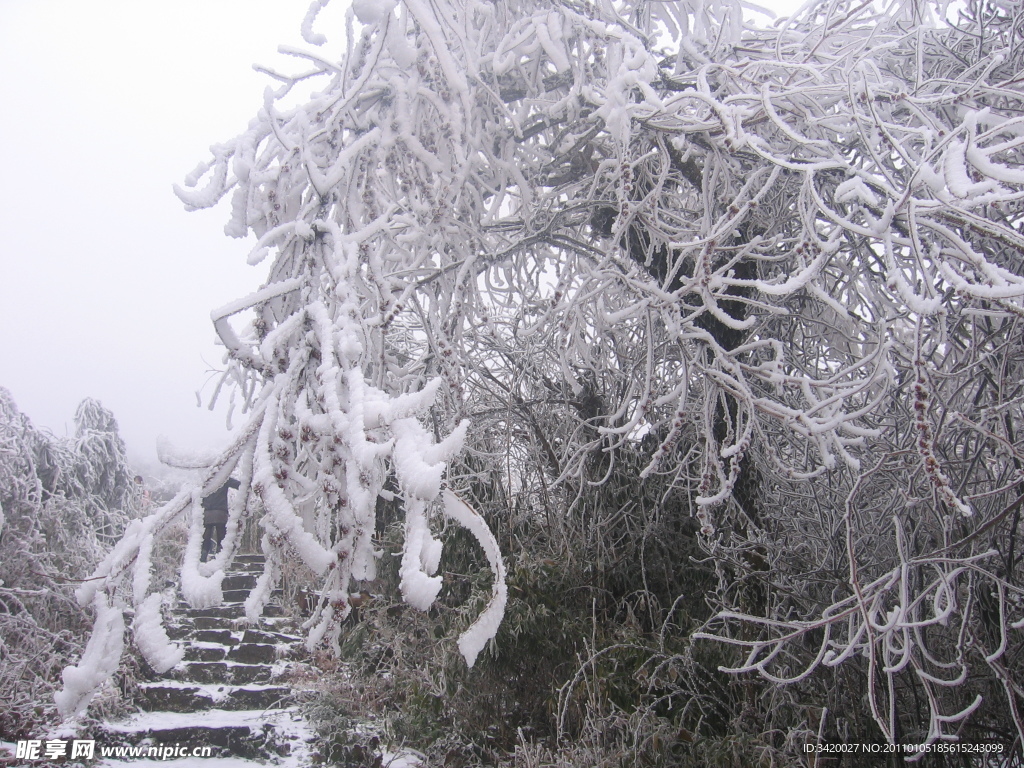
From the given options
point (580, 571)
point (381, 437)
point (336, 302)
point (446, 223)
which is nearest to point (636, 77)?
point (446, 223)

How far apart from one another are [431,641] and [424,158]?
357 cm

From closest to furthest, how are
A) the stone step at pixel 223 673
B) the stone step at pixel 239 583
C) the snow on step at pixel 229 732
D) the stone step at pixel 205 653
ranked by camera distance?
the snow on step at pixel 229 732, the stone step at pixel 223 673, the stone step at pixel 205 653, the stone step at pixel 239 583

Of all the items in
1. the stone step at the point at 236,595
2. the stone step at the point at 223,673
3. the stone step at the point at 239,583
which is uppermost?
the stone step at the point at 239,583

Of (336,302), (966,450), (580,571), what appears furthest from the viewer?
(580,571)

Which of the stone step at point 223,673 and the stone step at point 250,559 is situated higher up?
the stone step at point 250,559

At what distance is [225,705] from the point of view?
15.5ft

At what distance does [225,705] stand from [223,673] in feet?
2.51

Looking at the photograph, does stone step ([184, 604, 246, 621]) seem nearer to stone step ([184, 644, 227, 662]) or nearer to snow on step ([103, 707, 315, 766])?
stone step ([184, 644, 227, 662])

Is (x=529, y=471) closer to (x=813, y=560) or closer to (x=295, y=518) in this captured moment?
(x=813, y=560)

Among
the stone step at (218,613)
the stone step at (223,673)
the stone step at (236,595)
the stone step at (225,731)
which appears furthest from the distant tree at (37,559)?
the stone step at (236,595)

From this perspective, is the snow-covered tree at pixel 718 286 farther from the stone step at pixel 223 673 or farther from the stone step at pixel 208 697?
the stone step at pixel 223 673

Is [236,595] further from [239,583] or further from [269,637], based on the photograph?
[269,637]

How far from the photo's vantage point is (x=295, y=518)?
0.97 m

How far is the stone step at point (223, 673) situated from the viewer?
524 centimetres
